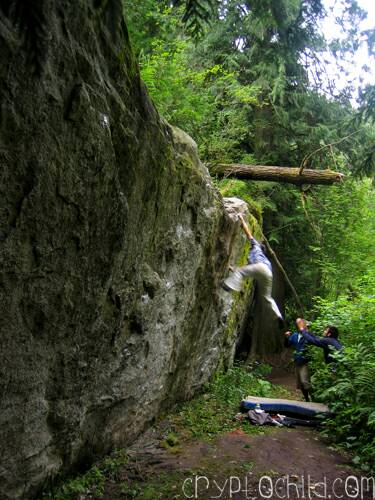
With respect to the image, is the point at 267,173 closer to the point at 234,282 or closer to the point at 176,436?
the point at 234,282

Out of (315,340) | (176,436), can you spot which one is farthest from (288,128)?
(176,436)

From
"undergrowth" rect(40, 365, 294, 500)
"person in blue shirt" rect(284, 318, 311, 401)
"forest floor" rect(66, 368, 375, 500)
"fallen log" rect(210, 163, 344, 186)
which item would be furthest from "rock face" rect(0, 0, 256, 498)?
"fallen log" rect(210, 163, 344, 186)

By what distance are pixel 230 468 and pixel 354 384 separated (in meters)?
2.98

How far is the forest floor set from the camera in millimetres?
5258

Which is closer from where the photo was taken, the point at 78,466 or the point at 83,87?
the point at 83,87

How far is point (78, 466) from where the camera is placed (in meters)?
5.08

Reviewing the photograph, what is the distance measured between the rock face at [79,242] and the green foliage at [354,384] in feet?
A: 11.1

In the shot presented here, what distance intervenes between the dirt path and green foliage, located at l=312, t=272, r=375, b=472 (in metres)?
0.42

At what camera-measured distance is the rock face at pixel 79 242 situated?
3340mm

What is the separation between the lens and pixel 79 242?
415cm

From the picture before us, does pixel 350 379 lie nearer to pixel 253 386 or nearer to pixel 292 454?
pixel 292 454

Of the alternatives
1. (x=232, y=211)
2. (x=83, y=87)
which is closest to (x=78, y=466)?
(x=83, y=87)

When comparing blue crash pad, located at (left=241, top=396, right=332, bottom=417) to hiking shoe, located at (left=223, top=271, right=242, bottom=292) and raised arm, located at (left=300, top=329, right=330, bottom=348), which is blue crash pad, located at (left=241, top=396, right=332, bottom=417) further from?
hiking shoe, located at (left=223, top=271, right=242, bottom=292)

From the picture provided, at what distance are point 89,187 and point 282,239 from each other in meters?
13.2
